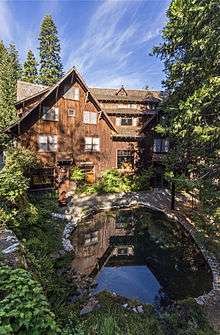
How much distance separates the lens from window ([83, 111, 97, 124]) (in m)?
28.7

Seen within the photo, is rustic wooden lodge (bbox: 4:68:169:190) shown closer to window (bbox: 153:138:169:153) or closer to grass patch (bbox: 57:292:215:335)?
window (bbox: 153:138:169:153)

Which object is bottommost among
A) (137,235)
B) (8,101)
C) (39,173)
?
(137,235)

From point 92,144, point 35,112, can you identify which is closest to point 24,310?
point 35,112

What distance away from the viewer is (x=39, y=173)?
2559cm

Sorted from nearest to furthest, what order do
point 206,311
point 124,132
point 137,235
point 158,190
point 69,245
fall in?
point 206,311
point 69,245
point 137,235
point 158,190
point 124,132

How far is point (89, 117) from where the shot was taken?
29.0m

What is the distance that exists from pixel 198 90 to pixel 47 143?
52.9 ft

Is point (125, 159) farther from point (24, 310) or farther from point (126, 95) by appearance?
point (24, 310)

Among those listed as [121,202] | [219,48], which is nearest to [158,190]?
[121,202]

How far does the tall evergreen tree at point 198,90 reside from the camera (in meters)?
13.3

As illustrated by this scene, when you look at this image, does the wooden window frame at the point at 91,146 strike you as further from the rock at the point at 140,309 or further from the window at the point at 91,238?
the rock at the point at 140,309

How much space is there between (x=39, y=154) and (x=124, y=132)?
1101 centimetres

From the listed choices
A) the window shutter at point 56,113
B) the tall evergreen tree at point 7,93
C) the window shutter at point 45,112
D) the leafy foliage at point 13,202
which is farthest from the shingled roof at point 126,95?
the leafy foliage at point 13,202

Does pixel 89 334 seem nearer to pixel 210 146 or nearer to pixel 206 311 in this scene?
pixel 206 311
